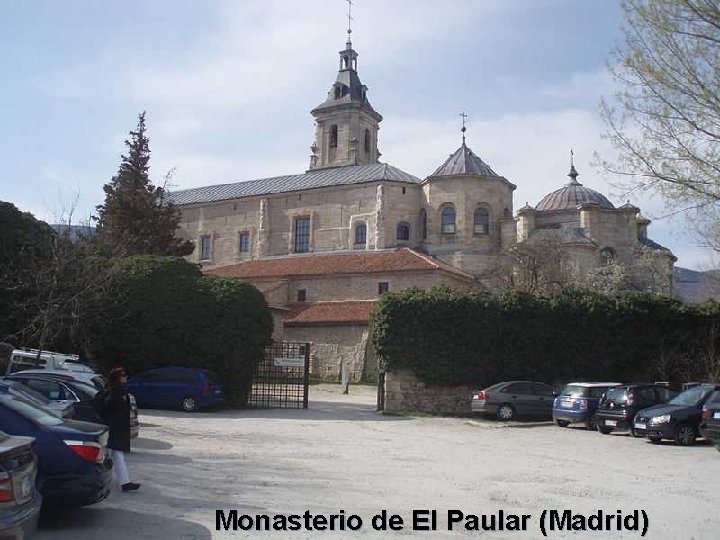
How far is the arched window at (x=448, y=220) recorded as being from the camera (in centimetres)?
5517

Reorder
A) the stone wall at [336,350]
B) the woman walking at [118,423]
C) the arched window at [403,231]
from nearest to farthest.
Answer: the woman walking at [118,423]
the stone wall at [336,350]
the arched window at [403,231]

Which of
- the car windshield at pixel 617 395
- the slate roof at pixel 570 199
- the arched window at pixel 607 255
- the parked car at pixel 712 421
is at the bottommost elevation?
the parked car at pixel 712 421

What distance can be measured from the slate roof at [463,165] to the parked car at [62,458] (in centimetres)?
4960

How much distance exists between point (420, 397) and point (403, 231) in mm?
32642

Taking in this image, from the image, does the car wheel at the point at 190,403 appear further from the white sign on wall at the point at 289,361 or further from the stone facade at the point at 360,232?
the stone facade at the point at 360,232

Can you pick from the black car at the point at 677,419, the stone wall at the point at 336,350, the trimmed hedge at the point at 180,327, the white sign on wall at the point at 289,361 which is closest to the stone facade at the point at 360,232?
the stone wall at the point at 336,350

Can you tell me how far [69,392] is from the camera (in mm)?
14180

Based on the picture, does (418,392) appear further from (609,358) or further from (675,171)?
(675,171)

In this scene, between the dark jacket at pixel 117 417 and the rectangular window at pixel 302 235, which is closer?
the dark jacket at pixel 117 417

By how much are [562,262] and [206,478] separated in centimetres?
3815

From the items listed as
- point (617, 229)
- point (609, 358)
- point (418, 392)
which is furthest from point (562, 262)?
point (418, 392)

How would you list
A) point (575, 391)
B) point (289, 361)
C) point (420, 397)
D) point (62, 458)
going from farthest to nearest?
point (289, 361) < point (420, 397) < point (575, 391) < point (62, 458)

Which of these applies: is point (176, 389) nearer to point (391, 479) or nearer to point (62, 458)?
point (391, 479)

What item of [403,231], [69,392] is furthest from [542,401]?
[403,231]
